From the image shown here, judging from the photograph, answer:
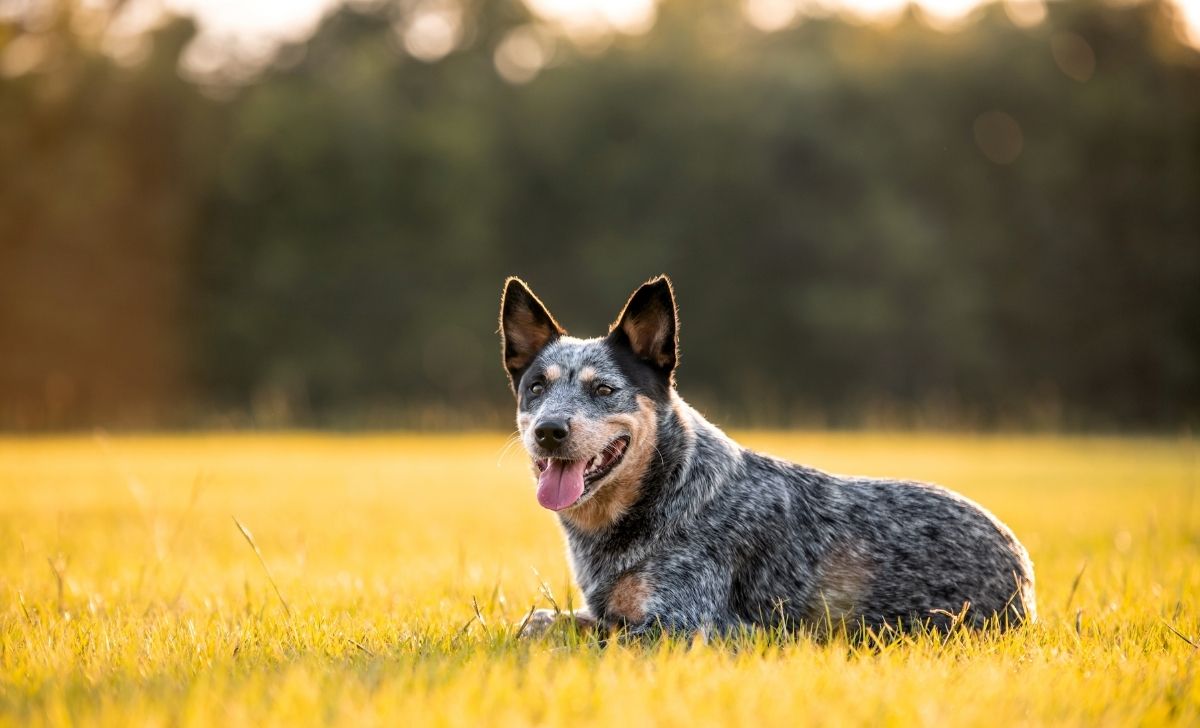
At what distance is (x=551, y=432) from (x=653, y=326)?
34.9 inches

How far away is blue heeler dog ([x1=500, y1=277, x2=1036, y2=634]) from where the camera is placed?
206 inches

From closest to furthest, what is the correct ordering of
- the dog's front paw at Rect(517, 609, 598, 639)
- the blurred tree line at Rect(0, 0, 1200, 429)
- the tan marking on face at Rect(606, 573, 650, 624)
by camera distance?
1. the dog's front paw at Rect(517, 609, 598, 639)
2. the tan marking on face at Rect(606, 573, 650, 624)
3. the blurred tree line at Rect(0, 0, 1200, 429)

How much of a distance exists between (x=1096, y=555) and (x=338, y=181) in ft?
110

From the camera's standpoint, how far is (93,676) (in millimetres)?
3990

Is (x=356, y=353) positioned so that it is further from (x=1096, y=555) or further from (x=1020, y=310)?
(x=1096, y=555)

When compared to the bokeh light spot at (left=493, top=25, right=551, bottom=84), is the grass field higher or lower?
lower

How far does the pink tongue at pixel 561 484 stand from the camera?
5.29m

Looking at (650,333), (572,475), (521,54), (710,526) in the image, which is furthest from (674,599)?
(521,54)

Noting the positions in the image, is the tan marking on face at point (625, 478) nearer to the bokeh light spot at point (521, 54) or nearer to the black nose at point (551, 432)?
the black nose at point (551, 432)

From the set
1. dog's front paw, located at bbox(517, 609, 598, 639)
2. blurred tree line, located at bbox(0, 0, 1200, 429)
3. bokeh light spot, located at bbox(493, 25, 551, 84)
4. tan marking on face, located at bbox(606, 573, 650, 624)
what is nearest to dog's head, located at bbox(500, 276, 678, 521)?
tan marking on face, located at bbox(606, 573, 650, 624)

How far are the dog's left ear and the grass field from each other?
111 centimetres

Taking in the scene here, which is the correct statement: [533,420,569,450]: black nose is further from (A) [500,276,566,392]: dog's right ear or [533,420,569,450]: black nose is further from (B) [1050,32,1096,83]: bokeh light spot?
(B) [1050,32,1096,83]: bokeh light spot

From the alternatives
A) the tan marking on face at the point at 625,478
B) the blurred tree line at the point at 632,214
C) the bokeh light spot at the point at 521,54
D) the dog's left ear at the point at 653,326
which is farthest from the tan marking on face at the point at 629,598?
Result: the bokeh light spot at the point at 521,54

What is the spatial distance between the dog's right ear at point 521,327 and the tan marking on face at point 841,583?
6.61ft
